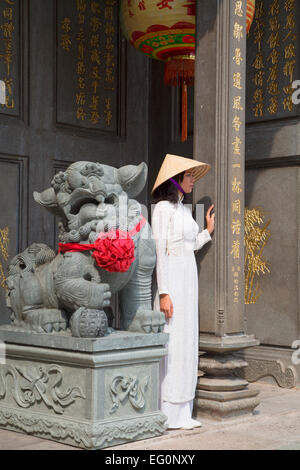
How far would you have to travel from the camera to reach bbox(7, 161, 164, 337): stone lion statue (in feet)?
11.6

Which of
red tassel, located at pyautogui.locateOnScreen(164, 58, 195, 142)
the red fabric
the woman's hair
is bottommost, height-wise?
the red fabric

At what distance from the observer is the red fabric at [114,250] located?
11.4 feet

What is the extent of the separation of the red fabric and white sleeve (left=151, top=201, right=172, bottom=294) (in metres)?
0.31

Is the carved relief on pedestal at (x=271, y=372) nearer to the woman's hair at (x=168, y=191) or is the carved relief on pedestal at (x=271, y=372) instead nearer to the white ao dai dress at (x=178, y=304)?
the white ao dai dress at (x=178, y=304)

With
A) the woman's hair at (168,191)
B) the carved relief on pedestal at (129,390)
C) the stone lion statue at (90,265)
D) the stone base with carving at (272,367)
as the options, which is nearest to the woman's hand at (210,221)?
the woman's hair at (168,191)

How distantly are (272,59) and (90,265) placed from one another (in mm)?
2420

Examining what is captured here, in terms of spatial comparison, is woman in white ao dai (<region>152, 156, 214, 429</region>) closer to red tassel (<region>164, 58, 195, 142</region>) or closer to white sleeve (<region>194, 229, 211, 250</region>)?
white sleeve (<region>194, 229, 211, 250</region>)

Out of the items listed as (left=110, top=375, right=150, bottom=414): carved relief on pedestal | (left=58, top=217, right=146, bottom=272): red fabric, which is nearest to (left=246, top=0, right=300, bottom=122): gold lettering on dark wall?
(left=58, top=217, right=146, bottom=272): red fabric

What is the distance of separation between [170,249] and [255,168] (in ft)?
5.25

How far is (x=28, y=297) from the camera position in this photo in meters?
3.75

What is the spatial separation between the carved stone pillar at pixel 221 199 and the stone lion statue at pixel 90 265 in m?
0.40

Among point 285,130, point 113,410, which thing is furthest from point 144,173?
point 285,130

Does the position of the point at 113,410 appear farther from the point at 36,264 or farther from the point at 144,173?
the point at 144,173

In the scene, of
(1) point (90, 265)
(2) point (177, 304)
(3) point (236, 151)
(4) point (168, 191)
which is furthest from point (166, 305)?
(3) point (236, 151)
